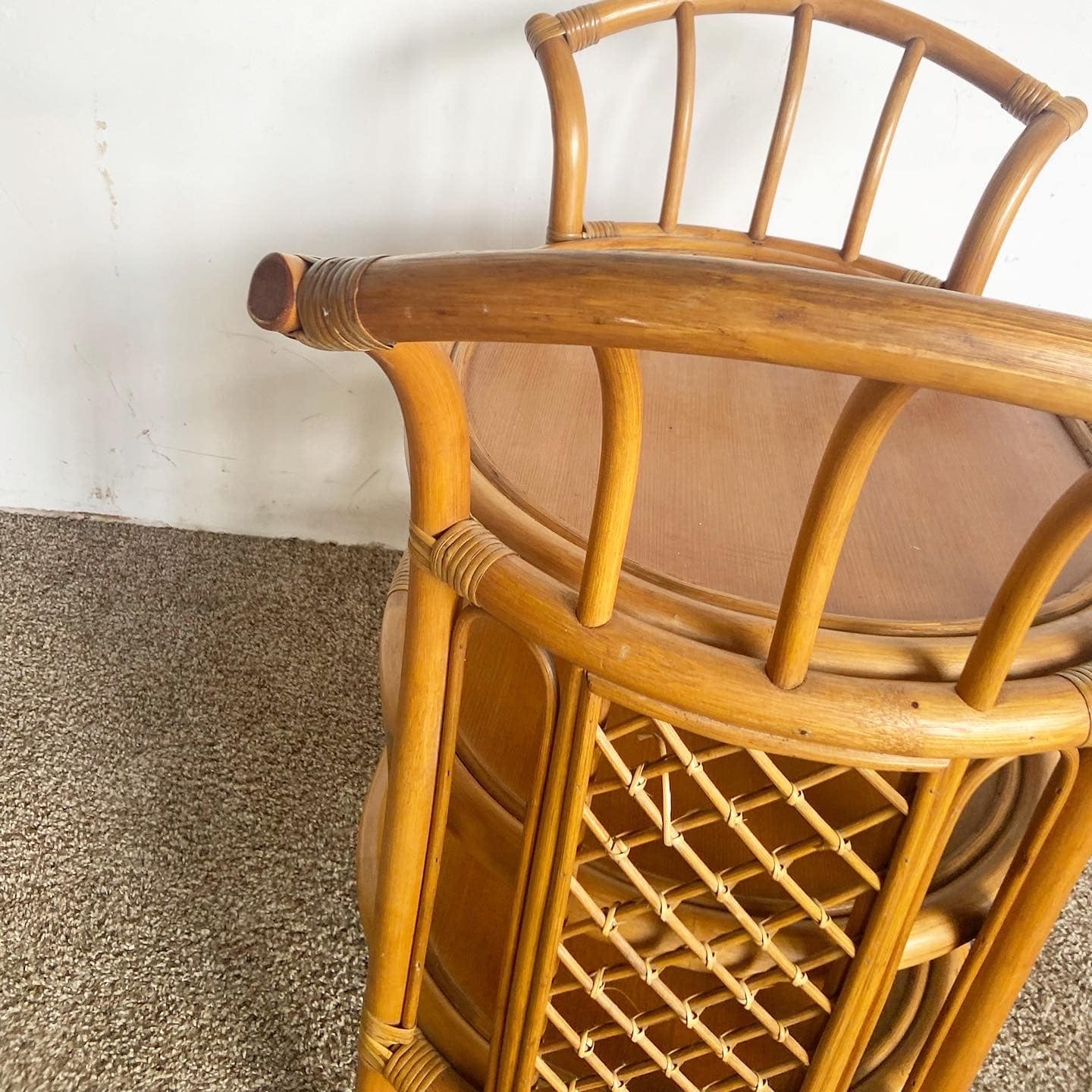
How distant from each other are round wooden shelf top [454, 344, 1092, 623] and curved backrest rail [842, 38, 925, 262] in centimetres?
18

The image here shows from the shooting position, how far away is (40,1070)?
0.92m

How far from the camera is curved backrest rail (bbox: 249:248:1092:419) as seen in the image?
302 millimetres

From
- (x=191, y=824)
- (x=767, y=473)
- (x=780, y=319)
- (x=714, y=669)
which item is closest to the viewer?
(x=780, y=319)

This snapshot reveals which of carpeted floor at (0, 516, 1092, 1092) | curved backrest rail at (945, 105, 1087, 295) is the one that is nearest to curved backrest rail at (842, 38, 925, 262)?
curved backrest rail at (945, 105, 1087, 295)

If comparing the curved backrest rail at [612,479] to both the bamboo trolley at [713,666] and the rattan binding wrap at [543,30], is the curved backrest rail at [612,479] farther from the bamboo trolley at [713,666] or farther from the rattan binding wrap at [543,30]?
the rattan binding wrap at [543,30]

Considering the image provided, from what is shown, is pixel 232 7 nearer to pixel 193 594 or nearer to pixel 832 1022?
pixel 193 594

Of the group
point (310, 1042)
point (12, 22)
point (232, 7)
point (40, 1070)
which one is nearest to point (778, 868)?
point (310, 1042)

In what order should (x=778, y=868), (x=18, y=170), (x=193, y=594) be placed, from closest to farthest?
(x=778, y=868)
(x=18, y=170)
(x=193, y=594)

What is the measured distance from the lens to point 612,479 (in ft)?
1.36

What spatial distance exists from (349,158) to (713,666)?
3.26 feet

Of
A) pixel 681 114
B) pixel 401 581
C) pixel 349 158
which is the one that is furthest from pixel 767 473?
pixel 349 158

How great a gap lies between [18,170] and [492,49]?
0.64 meters

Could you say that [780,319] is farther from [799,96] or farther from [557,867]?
[799,96]

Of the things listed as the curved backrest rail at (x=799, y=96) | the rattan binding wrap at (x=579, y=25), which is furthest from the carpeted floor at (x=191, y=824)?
the rattan binding wrap at (x=579, y=25)
